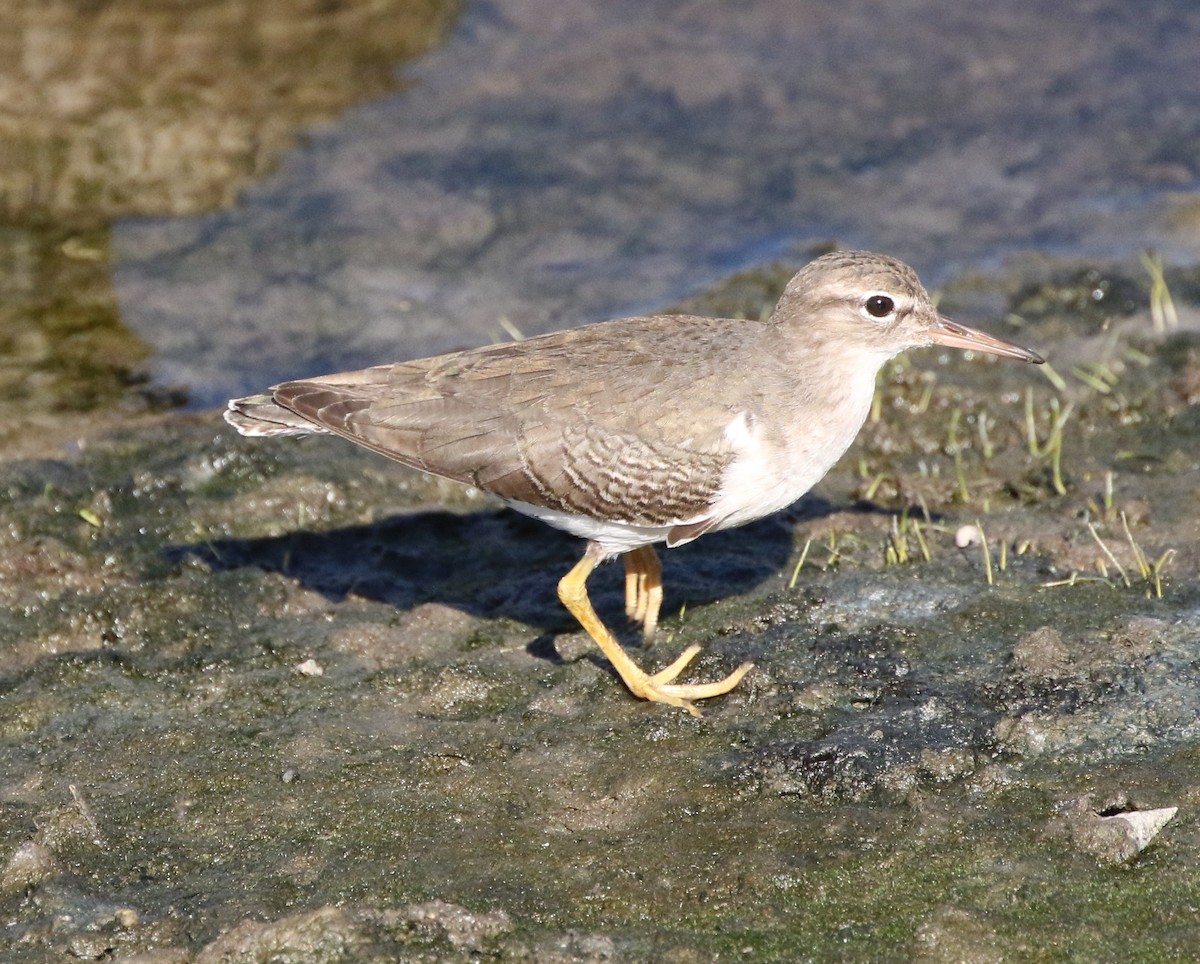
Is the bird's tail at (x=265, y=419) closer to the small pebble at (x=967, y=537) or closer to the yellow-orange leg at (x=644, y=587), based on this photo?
the yellow-orange leg at (x=644, y=587)

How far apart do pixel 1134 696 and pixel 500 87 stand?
31.8ft

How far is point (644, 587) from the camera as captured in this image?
701 centimetres

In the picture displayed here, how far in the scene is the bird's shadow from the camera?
731 centimetres

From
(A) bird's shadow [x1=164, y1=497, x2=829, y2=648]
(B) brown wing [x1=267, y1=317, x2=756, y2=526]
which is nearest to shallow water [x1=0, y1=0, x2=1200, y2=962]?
(A) bird's shadow [x1=164, y1=497, x2=829, y2=648]

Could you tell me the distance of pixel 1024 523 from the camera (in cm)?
749

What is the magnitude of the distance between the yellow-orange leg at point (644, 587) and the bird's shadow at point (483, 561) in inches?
6.0

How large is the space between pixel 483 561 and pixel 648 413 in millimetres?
1794

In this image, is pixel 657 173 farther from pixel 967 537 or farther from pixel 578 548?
pixel 967 537

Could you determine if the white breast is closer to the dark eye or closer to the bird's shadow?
the dark eye

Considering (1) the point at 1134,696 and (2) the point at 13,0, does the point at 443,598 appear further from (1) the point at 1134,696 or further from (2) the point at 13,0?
(2) the point at 13,0

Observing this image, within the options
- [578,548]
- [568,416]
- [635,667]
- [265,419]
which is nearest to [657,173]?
[578,548]

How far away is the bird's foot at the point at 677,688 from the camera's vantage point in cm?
610

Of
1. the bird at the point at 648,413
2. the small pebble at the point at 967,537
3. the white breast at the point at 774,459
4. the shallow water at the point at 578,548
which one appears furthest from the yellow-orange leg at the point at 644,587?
the small pebble at the point at 967,537

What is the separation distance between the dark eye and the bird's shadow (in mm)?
1426
